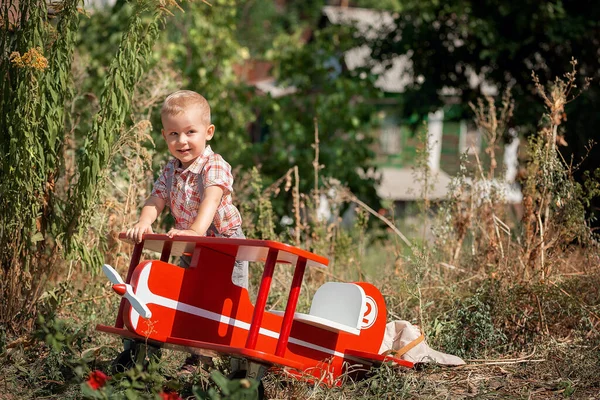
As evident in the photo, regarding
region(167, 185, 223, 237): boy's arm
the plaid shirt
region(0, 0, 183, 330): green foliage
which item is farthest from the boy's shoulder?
region(0, 0, 183, 330): green foliage

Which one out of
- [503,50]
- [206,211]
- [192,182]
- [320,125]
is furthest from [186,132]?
[503,50]

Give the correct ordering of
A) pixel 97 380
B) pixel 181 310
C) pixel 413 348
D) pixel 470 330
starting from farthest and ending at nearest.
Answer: pixel 470 330 → pixel 413 348 → pixel 181 310 → pixel 97 380

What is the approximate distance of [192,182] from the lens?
4.13m

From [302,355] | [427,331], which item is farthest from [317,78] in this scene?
[302,355]

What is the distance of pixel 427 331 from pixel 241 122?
20.6ft

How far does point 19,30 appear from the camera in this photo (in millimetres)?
4391

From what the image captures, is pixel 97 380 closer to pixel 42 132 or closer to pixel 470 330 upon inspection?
pixel 42 132

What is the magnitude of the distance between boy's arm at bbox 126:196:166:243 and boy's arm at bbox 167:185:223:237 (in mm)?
208

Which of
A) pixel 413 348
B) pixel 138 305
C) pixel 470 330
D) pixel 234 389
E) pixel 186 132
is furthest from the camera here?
pixel 470 330

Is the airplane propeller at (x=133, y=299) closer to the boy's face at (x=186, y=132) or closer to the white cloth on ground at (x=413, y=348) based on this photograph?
the boy's face at (x=186, y=132)

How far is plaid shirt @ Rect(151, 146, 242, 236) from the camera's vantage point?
13.1 feet

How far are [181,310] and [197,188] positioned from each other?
721mm

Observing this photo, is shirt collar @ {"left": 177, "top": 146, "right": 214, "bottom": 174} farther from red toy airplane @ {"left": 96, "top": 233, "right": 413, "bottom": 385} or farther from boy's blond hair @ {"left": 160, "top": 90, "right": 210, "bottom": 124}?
red toy airplane @ {"left": 96, "top": 233, "right": 413, "bottom": 385}

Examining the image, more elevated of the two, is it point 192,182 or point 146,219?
point 192,182
